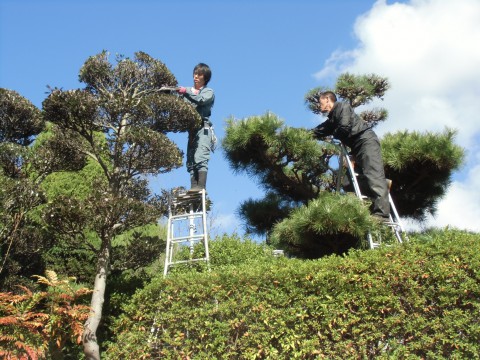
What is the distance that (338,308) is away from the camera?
387cm

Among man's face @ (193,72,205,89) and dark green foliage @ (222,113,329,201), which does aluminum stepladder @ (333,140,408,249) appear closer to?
dark green foliage @ (222,113,329,201)

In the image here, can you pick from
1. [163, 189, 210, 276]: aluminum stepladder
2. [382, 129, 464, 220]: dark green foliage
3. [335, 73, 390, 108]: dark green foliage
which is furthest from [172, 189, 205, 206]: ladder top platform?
[335, 73, 390, 108]: dark green foliage

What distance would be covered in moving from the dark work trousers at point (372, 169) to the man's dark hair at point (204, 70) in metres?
1.76

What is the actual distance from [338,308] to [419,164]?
3733mm

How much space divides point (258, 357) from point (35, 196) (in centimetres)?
280

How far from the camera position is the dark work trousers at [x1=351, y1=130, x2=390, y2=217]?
5199mm

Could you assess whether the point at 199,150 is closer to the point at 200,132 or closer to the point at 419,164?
the point at 200,132

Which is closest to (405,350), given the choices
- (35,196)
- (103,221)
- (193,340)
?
(193,340)

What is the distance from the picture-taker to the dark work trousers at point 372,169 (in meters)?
5.20

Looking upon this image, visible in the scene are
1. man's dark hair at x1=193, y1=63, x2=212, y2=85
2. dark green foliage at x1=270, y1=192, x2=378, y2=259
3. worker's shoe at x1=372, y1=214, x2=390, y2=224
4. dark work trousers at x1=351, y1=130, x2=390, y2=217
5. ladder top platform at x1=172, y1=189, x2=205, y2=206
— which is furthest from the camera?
man's dark hair at x1=193, y1=63, x2=212, y2=85

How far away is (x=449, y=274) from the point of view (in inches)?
146

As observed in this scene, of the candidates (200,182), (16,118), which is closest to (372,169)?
(200,182)

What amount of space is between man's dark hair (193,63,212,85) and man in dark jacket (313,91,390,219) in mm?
1316

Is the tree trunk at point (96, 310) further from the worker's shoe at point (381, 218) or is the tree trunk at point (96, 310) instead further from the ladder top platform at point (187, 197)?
the worker's shoe at point (381, 218)
